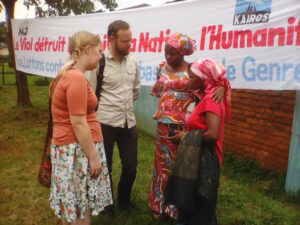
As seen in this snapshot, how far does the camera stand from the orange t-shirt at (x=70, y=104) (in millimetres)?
1958

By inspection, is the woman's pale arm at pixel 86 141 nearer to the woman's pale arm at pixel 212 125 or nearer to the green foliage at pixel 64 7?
the woman's pale arm at pixel 212 125

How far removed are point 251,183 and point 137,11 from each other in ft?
9.13

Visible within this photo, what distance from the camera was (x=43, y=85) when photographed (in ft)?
50.5

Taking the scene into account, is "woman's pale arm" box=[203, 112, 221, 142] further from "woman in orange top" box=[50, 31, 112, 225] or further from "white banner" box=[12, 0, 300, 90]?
"white banner" box=[12, 0, 300, 90]

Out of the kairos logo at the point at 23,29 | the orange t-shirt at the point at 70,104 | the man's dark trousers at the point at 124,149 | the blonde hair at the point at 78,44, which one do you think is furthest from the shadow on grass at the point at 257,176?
the kairos logo at the point at 23,29

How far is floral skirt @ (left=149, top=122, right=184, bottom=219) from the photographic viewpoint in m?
2.92

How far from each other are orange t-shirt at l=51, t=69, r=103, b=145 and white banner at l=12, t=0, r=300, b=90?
1.80 m

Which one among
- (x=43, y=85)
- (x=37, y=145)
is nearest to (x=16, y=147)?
(x=37, y=145)

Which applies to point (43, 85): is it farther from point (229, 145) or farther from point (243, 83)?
point (243, 83)

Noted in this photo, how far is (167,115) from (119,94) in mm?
492

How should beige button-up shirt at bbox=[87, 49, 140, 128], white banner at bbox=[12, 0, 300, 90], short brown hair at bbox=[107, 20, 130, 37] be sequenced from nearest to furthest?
1. short brown hair at bbox=[107, 20, 130, 37]
2. beige button-up shirt at bbox=[87, 49, 140, 128]
3. white banner at bbox=[12, 0, 300, 90]

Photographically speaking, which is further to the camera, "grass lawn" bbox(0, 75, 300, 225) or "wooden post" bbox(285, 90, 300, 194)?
"wooden post" bbox(285, 90, 300, 194)

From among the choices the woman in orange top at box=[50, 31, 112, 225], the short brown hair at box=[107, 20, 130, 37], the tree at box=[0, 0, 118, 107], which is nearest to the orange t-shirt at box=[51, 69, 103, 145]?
the woman in orange top at box=[50, 31, 112, 225]

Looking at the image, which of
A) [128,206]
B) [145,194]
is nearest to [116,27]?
[128,206]
